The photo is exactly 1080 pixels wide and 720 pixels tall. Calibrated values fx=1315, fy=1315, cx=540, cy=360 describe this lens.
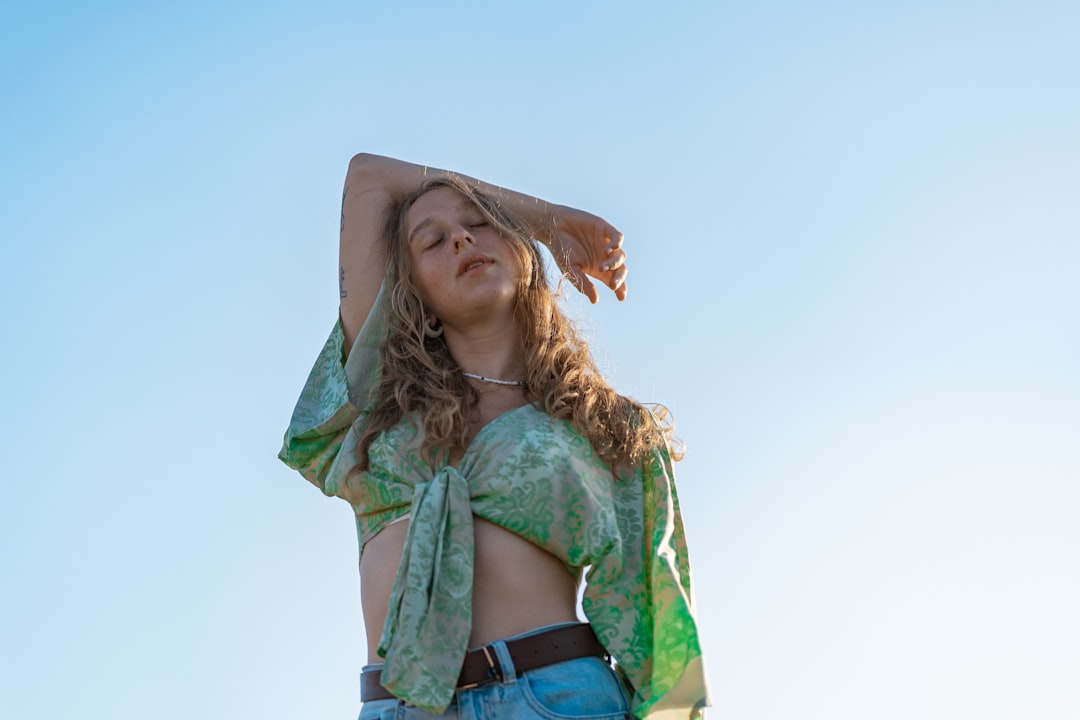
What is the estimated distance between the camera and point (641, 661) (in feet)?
12.3

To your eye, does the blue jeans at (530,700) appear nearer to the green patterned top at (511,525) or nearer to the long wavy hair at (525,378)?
the green patterned top at (511,525)

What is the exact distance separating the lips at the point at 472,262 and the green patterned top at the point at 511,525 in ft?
1.67

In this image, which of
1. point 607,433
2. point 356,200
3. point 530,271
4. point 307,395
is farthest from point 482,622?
point 356,200

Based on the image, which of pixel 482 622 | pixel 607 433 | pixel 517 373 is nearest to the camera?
pixel 482 622

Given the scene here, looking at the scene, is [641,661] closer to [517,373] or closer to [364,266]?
[517,373]

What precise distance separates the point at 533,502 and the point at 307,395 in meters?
0.99

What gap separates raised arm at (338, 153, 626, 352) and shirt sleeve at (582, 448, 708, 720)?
0.89m

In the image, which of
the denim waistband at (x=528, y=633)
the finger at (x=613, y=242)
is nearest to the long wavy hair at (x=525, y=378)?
the finger at (x=613, y=242)

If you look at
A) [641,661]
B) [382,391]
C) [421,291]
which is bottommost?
[641,661]

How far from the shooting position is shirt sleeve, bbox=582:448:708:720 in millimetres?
3604

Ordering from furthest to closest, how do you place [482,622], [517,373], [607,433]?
[517,373] → [607,433] → [482,622]

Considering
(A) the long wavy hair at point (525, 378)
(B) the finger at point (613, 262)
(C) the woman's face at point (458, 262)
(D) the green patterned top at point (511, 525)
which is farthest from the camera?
(B) the finger at point (613, 262)

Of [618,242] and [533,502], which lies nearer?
[533,502]

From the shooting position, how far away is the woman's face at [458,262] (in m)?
4.40
